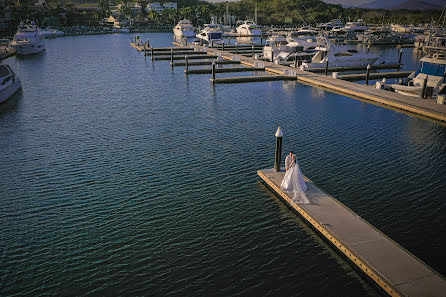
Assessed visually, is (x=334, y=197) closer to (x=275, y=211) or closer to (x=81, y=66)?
(x=275, y=211)

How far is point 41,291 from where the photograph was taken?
966 cm

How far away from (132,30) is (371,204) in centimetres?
15305

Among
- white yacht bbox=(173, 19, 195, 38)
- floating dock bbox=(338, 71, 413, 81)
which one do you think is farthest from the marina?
white yacht bbox=(173, 19, 195, 38)

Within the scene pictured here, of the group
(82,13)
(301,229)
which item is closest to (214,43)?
(301,229)

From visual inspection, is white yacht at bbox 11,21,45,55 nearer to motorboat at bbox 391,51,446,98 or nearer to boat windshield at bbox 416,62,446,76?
motorboat at bbox 391,51,446,98

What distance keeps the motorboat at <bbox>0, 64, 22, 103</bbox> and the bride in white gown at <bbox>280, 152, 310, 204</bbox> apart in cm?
2711

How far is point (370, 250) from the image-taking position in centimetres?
1035

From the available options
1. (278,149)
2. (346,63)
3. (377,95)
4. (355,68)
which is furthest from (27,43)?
(278,149)

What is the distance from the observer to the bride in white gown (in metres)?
13.4

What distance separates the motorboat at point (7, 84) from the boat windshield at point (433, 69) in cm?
3540

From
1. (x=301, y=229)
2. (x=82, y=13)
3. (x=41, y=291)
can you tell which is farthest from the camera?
(x=82, y=13)

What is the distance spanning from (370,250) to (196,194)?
22.7 ft

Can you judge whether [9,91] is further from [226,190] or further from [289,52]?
[289,52]

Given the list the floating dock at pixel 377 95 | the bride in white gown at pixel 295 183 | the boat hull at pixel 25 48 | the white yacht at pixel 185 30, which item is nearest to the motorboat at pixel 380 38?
the white yacht at pixel 185 30
